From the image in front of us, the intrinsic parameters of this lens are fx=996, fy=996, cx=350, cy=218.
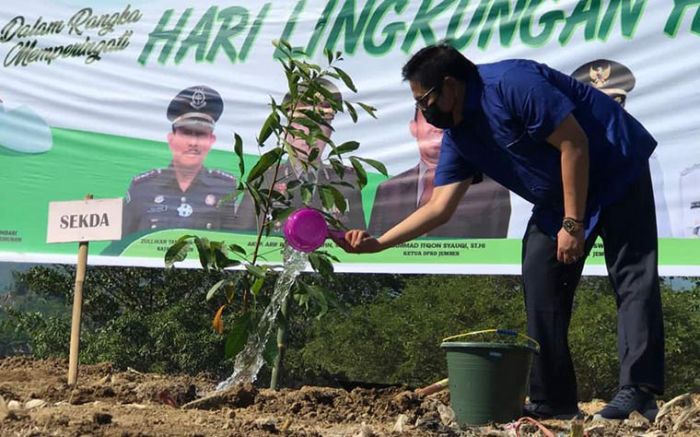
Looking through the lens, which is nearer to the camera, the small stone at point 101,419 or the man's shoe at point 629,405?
the small stone at point 101,419

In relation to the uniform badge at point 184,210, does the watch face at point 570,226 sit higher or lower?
lower

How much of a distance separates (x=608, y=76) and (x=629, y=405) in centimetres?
217

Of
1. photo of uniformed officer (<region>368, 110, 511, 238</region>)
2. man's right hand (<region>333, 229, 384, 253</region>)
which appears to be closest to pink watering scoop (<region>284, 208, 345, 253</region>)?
man's right hand (<region>333, 229, 384, 253</region>)

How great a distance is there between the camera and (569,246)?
279cm

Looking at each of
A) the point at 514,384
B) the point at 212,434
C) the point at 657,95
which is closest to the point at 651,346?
the point at 514,384

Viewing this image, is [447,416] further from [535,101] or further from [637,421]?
[535,101]

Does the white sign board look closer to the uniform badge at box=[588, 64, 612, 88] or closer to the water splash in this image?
the water splash

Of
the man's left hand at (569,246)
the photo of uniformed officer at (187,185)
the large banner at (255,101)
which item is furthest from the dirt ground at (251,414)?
the photo of uniformed officer at (187,185)

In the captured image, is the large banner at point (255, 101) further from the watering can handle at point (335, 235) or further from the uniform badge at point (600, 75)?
the watering can handle at point (335, 235)

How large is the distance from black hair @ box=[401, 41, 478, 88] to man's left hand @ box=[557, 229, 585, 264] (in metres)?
0.53

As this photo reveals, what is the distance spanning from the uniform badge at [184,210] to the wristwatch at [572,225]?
115 inches

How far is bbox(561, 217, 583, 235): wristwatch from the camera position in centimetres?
277

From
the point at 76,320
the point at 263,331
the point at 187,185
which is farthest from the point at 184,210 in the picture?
the point at 263,331

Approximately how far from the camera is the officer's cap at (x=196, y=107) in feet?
17.9
